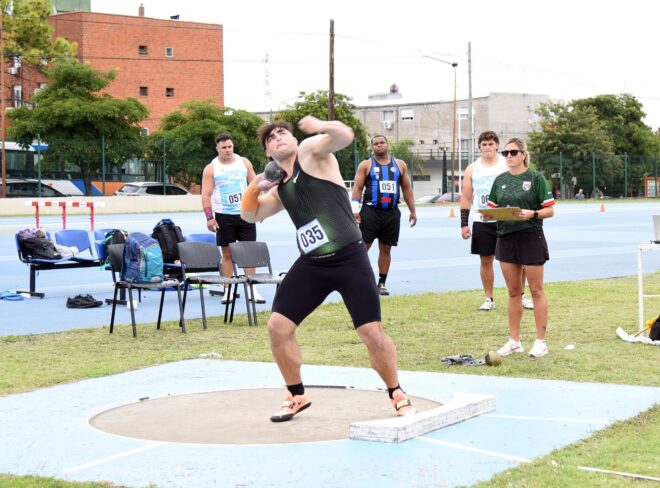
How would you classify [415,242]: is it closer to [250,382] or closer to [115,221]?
[115,221]

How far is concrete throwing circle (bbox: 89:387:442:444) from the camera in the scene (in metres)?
6.52

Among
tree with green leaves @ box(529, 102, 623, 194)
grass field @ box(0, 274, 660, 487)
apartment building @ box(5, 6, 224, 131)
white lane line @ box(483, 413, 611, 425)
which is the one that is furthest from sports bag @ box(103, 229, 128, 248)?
apartment building @ box(5, 6, 224, 131)

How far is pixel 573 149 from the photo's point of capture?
71.8 m

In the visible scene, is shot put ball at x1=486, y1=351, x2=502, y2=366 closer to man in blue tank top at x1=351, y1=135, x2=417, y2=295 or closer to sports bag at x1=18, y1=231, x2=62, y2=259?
man in blue tank top at x1=351, y1=135, x2=417, y2=295

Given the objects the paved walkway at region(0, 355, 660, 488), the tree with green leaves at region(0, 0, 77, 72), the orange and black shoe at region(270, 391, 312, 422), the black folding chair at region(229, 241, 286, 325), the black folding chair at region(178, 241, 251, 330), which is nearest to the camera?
the paved walkway at region(0, 355, 660, 488)

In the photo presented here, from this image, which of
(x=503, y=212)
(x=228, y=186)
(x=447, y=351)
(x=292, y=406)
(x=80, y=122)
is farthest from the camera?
(x=80, y=122)

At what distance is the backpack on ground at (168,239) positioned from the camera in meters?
14.2

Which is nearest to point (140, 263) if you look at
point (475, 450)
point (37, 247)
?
point (37, 247)

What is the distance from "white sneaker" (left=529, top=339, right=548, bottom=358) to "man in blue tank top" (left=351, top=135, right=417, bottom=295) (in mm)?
4902

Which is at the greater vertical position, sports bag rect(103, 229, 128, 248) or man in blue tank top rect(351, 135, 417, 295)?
man in blue tank top rect(351, 135, 417, 295)

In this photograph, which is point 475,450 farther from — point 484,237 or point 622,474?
point 484,237

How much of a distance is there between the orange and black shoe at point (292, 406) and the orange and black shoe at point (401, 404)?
2.03 feet

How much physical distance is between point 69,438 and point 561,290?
9.89 m

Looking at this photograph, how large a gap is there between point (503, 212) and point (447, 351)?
1517mm
